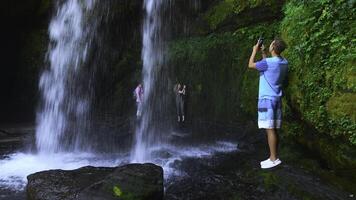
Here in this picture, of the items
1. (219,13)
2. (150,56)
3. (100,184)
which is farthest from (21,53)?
(100,184)

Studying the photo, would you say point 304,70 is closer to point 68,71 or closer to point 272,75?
point 272,75

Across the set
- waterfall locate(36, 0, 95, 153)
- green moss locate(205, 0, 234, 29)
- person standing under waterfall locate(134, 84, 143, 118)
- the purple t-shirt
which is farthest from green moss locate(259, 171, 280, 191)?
waterfall locate(36, 0, 95, 153)

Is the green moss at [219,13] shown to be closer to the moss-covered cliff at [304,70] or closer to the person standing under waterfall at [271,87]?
the moss-covered cliff at [304,70]

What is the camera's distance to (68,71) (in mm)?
17359

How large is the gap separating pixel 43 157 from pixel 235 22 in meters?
7.38

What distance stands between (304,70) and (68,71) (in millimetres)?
11419

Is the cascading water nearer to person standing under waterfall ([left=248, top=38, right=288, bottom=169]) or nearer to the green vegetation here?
the green vegetation

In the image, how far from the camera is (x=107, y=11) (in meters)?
16.9

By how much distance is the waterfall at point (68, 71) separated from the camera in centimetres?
1681

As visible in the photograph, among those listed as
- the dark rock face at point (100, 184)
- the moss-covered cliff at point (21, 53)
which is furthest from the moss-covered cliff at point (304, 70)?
the moss-covered cliff at point (21, 53)

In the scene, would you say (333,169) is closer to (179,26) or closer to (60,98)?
(179,26)

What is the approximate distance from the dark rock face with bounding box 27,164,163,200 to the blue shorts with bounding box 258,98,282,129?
196 centimetres

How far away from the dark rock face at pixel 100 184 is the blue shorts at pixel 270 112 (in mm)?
1962

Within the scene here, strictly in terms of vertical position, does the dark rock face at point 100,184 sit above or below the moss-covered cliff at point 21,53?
below
